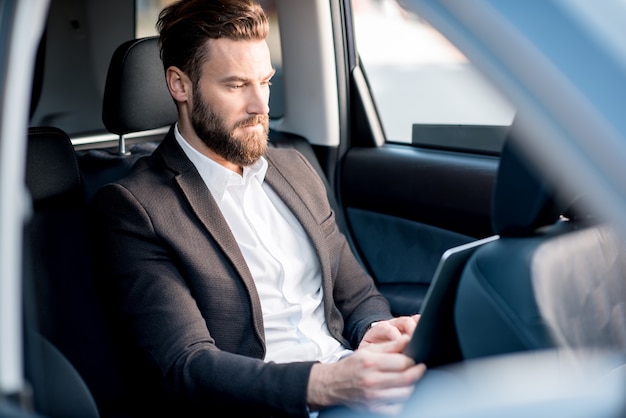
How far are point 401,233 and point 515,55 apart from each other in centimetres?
189

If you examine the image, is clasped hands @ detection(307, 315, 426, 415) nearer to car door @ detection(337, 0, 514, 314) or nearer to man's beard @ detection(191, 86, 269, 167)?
man's beard @ detection(191, 86, 269, 167)

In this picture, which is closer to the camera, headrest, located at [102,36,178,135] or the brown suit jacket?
the brown suit jacket

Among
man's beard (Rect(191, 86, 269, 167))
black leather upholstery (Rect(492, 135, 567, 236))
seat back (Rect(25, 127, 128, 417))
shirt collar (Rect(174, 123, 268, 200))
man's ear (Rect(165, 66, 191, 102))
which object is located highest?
black leather upholstery (Rect(492, 135, 567, 236))

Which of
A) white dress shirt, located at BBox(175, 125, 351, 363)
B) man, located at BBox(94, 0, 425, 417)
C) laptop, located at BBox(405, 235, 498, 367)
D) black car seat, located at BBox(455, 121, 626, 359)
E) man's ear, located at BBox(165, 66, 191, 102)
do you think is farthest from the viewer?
man's ear, located at BBox(165, 66, 191, 102)

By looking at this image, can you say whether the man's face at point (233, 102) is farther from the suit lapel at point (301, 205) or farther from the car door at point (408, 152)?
the car door at point (408, 152)

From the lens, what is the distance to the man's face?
6.92ft

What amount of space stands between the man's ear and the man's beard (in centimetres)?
5

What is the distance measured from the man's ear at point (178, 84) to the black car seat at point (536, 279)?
45.3 inches

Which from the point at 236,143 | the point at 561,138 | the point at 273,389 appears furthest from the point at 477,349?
the point at 236,143

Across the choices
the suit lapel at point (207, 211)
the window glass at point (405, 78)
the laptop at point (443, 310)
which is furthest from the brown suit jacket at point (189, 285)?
the window glass at point (405, 78)

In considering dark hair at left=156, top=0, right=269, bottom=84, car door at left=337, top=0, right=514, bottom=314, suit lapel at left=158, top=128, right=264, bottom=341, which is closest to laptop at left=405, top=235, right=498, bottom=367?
suit lapel at left=158, top=128, right=264, bottom=341

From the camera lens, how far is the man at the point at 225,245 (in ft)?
5.90

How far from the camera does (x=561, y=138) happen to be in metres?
0.89

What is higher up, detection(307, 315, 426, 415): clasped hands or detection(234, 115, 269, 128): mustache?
detection(234, 115, 269, 128): mustache
